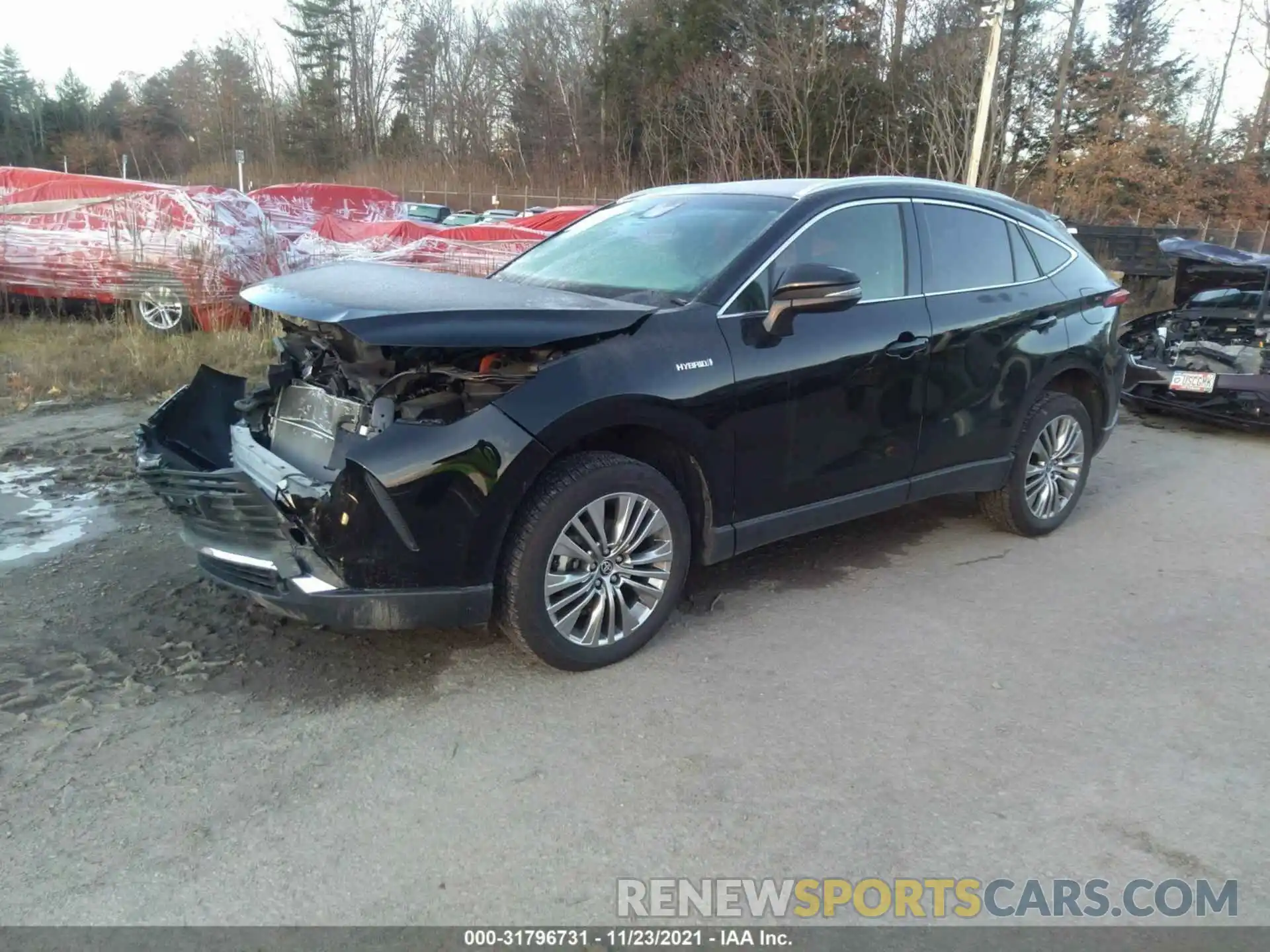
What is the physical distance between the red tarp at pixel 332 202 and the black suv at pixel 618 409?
13978 millimetres

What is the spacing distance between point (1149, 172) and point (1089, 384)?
81.4 feet

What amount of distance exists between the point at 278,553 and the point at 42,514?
2.66 meters

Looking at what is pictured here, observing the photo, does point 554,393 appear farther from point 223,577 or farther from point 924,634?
point 924,634

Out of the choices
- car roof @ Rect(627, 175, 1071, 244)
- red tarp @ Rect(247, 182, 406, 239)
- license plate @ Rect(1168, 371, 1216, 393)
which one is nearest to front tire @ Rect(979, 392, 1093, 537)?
car roof @ Rect(627, 175, 1071, 244)

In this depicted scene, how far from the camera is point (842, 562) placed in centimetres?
502

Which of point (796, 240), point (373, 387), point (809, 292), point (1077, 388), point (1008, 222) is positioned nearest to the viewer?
point (373, 387)

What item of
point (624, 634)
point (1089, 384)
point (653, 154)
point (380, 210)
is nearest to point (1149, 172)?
point (653, 154)

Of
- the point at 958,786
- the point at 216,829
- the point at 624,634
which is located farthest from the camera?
the point at 624,634

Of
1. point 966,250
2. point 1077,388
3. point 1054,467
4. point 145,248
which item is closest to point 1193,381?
point 1077,388

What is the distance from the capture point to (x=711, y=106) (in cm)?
3125

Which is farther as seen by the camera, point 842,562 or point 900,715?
point 842,562

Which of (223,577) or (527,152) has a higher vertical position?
(527,152)

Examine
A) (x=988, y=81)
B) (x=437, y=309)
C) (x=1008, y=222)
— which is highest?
(x=988, y=81)

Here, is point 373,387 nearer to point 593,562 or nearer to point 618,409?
point 618,409
